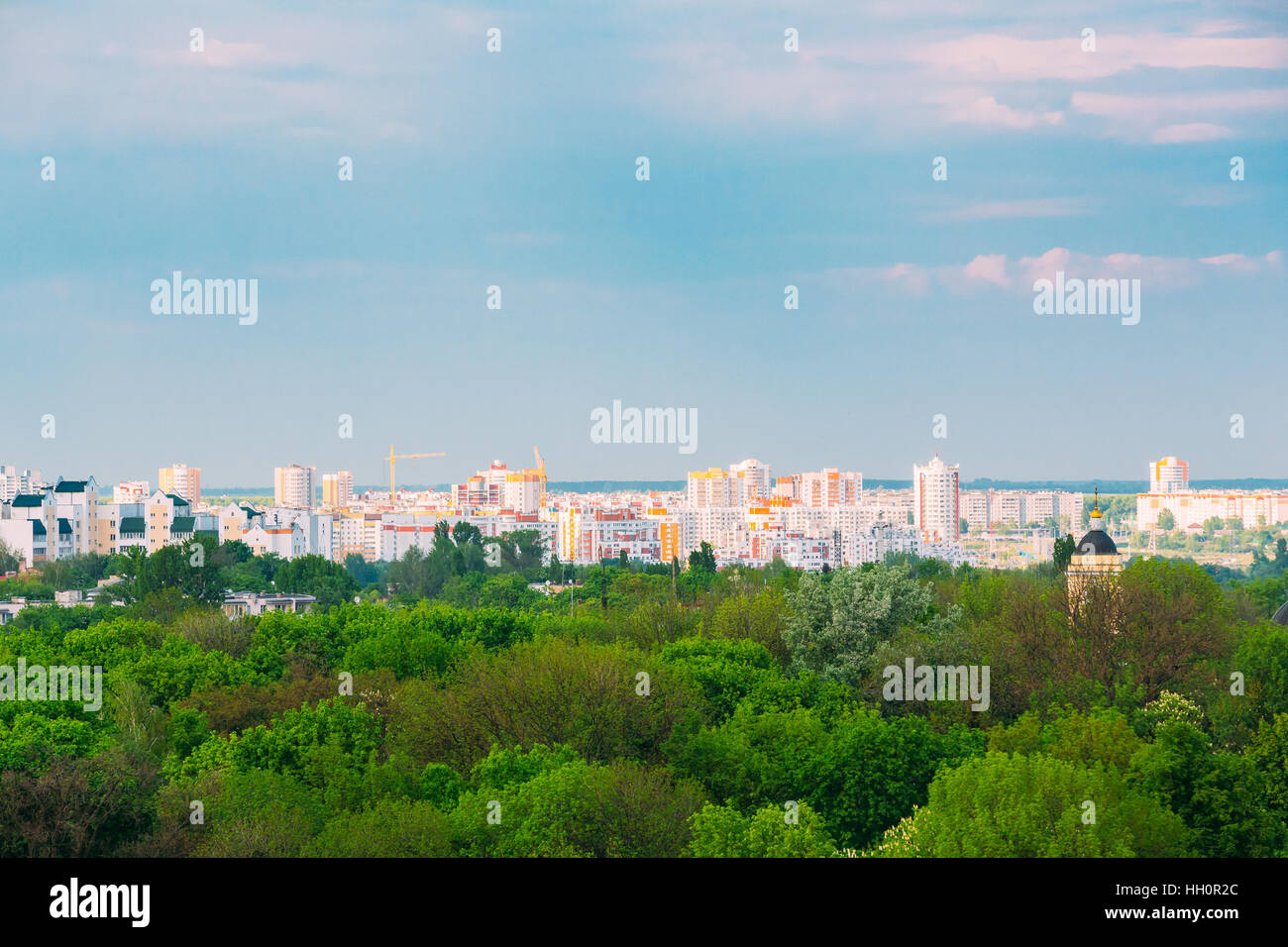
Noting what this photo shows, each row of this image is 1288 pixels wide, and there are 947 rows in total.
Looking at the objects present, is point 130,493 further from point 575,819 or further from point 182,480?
point 575,819

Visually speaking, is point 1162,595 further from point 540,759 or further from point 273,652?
point 273,652

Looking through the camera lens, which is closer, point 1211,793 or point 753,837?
point 753,837

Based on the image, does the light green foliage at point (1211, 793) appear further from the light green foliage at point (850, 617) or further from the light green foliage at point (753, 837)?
the light green foliage at point (850, 617)

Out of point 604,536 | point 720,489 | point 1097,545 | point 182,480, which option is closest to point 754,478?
point 720,489

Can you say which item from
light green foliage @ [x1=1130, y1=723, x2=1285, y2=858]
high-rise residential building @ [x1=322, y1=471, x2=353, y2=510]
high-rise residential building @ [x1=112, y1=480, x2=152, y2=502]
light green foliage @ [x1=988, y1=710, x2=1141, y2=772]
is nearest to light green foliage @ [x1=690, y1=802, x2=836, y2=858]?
light green foliage @ [x1=1130, y1=723, x2=1285, y2=858]

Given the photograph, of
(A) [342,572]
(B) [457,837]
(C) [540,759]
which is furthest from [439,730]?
(A) [342,572]
